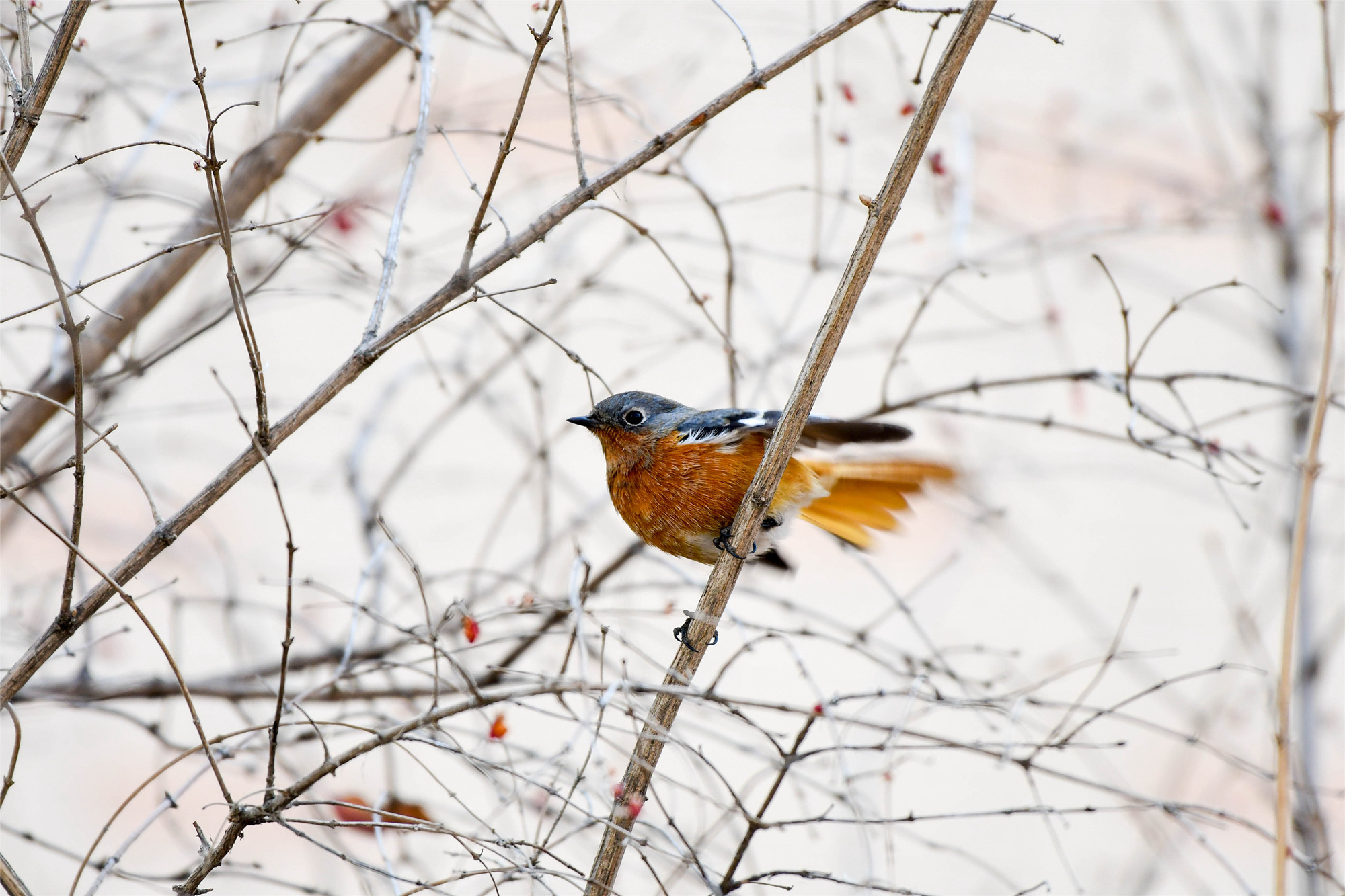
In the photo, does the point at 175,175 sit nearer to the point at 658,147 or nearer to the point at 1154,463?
the point at 658,147

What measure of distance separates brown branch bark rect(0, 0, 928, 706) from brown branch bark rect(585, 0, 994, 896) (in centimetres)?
19

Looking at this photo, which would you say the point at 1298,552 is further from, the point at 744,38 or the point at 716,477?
the point at 716,477

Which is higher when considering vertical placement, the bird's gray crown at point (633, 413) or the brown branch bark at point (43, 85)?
the bird's gray crown at point (633, 413)

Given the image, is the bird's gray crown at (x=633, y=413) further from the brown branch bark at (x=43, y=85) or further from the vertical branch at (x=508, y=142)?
the brown branch bark at (x=43, y=85)

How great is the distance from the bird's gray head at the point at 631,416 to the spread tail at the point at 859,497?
1.51ft

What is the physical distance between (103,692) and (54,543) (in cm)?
116

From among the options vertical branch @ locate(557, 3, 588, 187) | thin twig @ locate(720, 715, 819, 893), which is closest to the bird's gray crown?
vertical branch @ locate(557, 3, 588, 187)

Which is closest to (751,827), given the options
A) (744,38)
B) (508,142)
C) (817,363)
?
(817,363)

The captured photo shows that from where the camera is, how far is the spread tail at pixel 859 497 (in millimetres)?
3109

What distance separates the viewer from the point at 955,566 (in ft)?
11.4

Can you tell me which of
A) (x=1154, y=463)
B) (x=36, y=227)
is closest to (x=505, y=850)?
(x=36, y=227)

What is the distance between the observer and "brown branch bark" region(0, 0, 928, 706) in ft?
5.10

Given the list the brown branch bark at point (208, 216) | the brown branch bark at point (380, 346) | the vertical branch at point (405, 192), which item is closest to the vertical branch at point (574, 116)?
the brown branch bark at point (380, 346)

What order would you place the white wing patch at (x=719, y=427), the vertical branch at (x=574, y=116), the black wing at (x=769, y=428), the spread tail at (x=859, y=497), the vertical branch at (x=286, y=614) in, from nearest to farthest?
1. the vertical branch at (x=286, y=614)
2. the vertical branch at (x=574, y=116)
3. the black wing at (x=769, y=428)
4. the white wing patch at (x=719, y=427)
5. the spread tail at (x=859, y=497)
